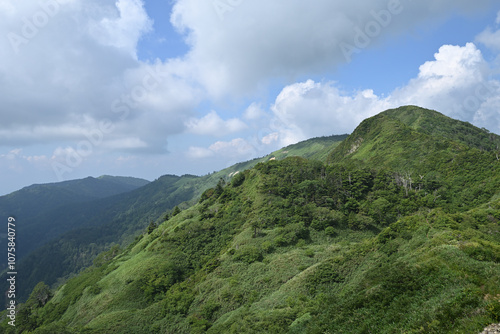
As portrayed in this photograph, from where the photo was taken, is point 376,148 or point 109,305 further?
point 376,148

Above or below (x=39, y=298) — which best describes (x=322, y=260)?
above

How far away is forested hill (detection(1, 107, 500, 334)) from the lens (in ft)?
96.3

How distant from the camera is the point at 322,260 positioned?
6300cm

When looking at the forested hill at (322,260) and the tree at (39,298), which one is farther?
the tree at (39,298)

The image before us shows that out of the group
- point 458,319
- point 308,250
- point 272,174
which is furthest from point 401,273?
point 272,174

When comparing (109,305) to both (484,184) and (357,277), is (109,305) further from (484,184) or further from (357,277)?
(484,184)

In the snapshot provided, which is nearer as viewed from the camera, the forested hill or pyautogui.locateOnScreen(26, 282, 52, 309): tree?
the forested hill

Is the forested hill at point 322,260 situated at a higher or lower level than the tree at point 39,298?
higher

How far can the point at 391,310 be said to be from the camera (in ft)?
92.1

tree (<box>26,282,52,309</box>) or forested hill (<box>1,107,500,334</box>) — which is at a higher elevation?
forested hill (<box>1,107,500,334</box>)

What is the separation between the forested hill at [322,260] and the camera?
2934cm

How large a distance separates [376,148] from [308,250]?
141945mm

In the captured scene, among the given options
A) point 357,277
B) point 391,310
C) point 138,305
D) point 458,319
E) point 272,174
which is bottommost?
point 138,305

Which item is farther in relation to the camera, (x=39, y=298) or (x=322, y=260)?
(x=39, y=298)
